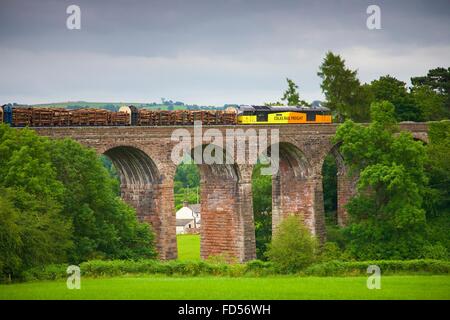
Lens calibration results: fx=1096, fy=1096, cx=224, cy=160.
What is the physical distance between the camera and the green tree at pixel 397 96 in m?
96.4

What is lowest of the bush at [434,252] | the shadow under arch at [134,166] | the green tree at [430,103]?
the bush at [434,252]

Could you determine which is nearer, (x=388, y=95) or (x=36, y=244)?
(x=36, y=244)

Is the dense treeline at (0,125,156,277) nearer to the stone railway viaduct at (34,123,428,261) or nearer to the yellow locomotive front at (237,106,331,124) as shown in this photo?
the stone railway viaduct at (34,123,428,261)

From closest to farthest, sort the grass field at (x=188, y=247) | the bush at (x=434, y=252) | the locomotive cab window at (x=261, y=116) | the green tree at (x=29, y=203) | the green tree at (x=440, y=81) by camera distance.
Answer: the green tree at (x=29, y=203) < the bush at (x=434, y=252) < the locomotive cab window at (x=261, y=116) < the grass field at (x=188, y=247) < the green tree at (x=440, y=81)

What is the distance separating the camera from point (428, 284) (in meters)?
50.4

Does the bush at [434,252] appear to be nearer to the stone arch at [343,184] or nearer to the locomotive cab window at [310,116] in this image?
the stone arch at [343,184]

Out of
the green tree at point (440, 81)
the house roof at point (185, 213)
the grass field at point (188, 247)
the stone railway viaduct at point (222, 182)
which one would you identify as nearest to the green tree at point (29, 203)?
the stone railway viaduct at point (222, 182)

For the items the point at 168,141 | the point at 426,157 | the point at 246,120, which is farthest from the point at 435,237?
the point at 168,141

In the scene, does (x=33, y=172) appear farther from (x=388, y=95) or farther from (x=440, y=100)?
(x=440, y=100)

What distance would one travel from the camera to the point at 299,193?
76312mm

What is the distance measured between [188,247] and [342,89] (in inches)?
796

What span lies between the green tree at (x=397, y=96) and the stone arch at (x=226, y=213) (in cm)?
2880

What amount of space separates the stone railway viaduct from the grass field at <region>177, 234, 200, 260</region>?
1231 centimetres

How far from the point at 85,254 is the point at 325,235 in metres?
24.1
